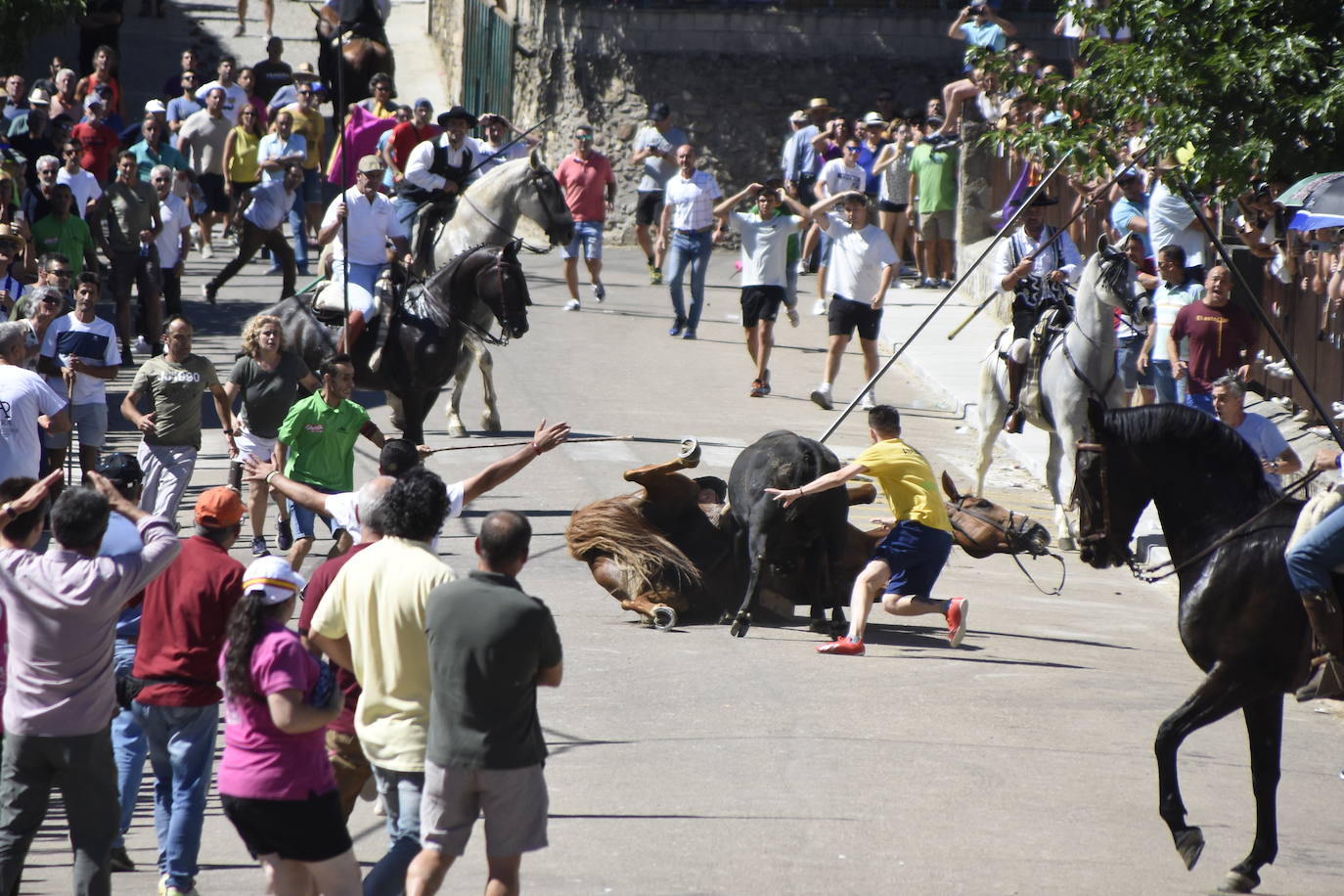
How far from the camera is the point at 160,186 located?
64.6ft

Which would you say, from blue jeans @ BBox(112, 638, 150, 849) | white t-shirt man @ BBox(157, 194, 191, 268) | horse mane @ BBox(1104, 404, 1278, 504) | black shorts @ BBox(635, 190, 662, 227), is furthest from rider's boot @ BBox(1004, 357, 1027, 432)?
black shorts @ BBox(635, 190, 662, 227)

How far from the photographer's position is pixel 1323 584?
7.51 m

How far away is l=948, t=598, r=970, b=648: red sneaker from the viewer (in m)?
10.6

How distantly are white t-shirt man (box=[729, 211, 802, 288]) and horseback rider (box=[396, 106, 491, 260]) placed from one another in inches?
118

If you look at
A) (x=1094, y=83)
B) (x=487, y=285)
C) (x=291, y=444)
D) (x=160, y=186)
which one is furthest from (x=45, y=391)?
(x=160, y=186)

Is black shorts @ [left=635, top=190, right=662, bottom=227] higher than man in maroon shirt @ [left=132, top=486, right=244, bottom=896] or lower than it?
higher

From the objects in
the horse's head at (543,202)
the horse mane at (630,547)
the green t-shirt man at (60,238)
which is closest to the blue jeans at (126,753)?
the horse mane at (630,547)

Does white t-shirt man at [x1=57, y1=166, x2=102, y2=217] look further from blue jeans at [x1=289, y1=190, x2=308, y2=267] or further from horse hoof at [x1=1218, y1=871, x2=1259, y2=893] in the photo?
horse hoof at [x1=1218, y1=871, x2=1259, y2=893]

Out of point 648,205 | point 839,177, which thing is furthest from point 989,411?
point 648,205

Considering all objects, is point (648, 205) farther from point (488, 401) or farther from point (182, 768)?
point (182, 768)

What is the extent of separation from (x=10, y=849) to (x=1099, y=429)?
16.1ft

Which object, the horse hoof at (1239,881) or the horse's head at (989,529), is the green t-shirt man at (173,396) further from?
the horse hoof at (1239,881)

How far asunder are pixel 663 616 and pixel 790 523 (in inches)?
37.9

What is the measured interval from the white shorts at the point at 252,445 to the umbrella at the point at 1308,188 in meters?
6.87
